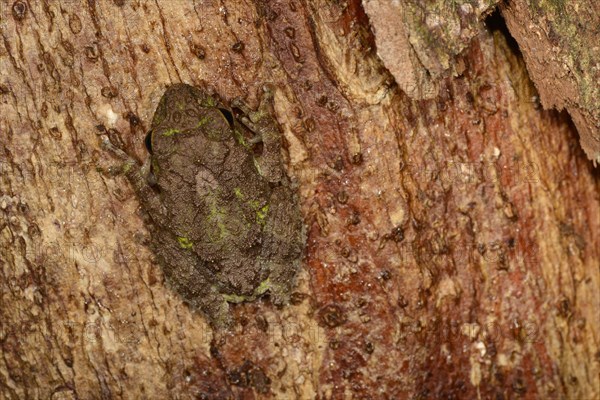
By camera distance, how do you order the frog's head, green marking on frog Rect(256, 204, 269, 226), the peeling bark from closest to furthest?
the peeling bark
the frog's head
green marking on frog Rect(256, 204, 269, 226)

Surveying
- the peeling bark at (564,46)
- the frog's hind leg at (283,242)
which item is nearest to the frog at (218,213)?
the frog's hind leg at (283,242)

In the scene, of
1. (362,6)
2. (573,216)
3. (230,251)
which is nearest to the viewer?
(362,6)

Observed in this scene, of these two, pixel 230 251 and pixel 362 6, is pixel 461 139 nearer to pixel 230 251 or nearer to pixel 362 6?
pixel 362 6

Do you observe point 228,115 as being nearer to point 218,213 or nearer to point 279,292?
point 218,213

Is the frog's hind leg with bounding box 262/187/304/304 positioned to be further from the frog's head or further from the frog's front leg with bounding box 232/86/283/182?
the frog's head

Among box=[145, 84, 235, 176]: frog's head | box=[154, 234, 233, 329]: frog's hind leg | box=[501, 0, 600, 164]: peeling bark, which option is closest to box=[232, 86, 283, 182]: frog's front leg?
box=[145, 84, 235, 176]: frog's head

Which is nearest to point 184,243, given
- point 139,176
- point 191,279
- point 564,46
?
point 191,279

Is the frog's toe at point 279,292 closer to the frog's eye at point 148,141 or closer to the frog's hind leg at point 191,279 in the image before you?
the frog's hind leg at point 191,279

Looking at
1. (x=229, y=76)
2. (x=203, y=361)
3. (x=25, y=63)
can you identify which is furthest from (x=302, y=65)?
(x=203, y=361)
